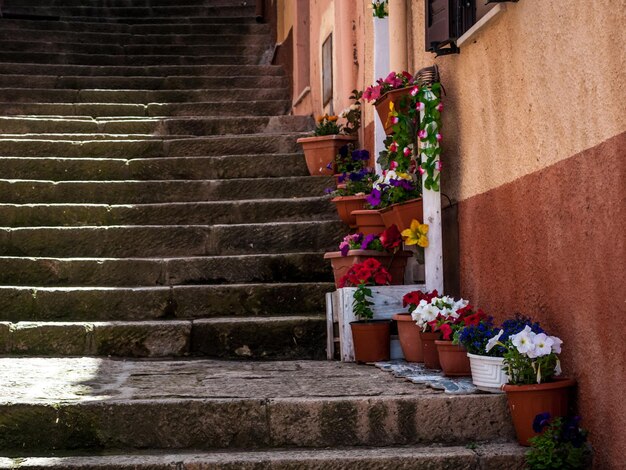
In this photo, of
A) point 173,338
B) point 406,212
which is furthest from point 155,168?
point 406,212

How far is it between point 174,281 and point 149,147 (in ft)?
6.11

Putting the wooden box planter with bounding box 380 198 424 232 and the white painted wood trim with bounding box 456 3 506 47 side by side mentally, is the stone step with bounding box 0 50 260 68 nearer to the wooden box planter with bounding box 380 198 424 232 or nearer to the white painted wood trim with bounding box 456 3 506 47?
the wooden box planter with bounding box 380 198 424 232

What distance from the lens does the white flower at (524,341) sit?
3.37 m

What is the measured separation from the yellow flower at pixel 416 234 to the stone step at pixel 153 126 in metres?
3.38

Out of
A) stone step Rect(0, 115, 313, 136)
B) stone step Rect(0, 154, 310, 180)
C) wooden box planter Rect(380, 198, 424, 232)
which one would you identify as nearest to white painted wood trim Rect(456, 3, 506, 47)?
wooden box planter Rect(380, 198, 424, 232)

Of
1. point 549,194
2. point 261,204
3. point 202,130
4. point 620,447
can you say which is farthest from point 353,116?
point 620,447

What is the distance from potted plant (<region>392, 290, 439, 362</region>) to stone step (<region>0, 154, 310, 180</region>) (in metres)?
2.62

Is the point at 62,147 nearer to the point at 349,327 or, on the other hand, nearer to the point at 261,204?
the point at 261,204

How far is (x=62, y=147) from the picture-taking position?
7.41 meters

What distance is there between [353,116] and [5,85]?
151 inches

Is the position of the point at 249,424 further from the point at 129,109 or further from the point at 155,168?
the point at 129,109

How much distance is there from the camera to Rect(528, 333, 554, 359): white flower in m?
3.34

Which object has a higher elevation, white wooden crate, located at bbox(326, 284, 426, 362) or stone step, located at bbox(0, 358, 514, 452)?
white wooden crate, located at bbox(326, 284, 426, 362)

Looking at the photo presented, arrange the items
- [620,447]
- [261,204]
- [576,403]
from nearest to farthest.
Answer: [620,447], [576,403], [261,204]
